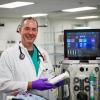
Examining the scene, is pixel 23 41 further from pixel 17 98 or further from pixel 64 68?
pixel 64 68

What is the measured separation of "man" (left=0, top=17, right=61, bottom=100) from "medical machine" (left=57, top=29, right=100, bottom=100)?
0.45 m

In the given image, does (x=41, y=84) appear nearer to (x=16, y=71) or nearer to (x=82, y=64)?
(x=16, y=71)

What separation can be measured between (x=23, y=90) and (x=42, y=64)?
1.12ft

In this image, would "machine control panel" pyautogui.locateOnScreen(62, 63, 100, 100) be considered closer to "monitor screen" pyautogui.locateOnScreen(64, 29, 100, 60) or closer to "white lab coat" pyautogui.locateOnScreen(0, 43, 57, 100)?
"monitor screen" pyautogui.locateOnScreen(64, 29, 100, 60)

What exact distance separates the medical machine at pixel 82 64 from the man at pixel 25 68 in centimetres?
45

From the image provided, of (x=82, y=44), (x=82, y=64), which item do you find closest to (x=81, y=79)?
(x=82, y=64)

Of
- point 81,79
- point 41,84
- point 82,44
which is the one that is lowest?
point 81,79

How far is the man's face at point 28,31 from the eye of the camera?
7.45 ft

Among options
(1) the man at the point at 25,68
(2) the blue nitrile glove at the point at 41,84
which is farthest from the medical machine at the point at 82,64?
(2) the blue nitrile glove at the point at 41,84

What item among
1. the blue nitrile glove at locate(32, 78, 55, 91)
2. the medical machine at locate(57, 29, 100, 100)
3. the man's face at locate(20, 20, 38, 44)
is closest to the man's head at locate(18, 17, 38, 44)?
the man's face at locate(20, 20, 38, 44)

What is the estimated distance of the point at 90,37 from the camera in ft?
9.52

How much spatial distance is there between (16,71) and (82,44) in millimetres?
953

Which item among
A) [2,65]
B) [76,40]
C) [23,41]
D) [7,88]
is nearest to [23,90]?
[7,88]

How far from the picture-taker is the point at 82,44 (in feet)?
9.60
